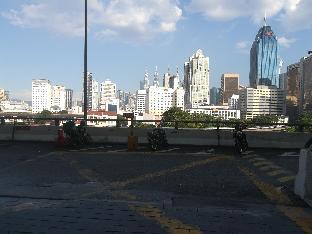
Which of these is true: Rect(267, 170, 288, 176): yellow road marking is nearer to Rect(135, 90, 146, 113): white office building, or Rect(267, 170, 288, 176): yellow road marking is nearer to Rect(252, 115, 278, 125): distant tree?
Rect(252, 115, 278, 125): distant tree

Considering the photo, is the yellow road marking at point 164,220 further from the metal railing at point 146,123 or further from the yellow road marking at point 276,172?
the metal railing at point 146,123

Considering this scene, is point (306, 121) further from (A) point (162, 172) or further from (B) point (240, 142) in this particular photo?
(A) point (162, 172)

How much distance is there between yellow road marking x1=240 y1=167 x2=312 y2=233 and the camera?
6351 millimetres

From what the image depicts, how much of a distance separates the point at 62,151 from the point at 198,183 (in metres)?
7.55

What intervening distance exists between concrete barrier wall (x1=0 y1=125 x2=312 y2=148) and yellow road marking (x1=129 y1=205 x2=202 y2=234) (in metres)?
11.2

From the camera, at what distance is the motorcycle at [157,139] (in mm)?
16469

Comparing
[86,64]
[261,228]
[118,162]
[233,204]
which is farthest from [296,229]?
[86,64]

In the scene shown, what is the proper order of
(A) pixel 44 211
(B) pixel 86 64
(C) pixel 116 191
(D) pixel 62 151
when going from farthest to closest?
(B) pixel 86 64, (D) pixel 62 151, (C) pixel 116 191, (A) pixel 44 211

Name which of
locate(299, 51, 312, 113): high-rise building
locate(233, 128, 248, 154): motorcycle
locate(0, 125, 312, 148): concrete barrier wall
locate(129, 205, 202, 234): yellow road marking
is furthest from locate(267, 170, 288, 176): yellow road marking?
locate(299, 51, 312, 113): high-rise building

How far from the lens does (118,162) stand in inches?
507

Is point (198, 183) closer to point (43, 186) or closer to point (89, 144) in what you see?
point (43, 186)

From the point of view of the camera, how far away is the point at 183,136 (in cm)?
1834

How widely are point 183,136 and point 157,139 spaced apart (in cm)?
193

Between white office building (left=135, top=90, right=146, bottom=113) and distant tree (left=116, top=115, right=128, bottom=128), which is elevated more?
white office building (left=135, top=90, right=146, bottom=113)
